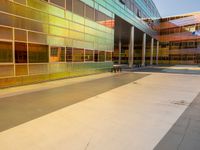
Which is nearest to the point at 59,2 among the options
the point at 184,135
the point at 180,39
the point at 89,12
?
the point at 89,12

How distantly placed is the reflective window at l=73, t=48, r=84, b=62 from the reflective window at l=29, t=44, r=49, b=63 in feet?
11.7

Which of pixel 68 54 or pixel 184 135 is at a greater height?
pixel 68 54

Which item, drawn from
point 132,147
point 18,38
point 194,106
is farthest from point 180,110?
point 18,38

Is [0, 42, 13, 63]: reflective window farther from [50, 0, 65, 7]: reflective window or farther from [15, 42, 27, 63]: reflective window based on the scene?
[50, 0, 65, 7]: reflective window

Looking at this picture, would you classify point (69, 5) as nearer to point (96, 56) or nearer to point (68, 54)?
point (68, 54)

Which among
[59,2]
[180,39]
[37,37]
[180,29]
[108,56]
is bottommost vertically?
[108,56]

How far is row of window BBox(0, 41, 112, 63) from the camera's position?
32.6 ft

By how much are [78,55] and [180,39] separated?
150ft

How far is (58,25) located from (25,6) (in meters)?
3.27

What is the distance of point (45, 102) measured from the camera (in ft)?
23.1

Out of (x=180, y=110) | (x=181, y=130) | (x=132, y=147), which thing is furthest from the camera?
(x=180, y=110)

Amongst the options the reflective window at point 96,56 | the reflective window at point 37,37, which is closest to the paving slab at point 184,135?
the reflective window at point 37,37

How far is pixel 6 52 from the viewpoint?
32.4 feet

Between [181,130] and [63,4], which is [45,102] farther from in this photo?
[63,4]
